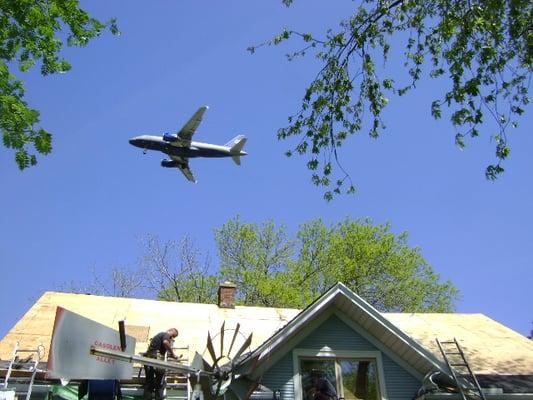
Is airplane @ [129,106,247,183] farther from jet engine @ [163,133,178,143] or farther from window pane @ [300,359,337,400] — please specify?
window pane @ [300,359,337,400]

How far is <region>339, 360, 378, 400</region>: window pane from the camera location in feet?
39.7

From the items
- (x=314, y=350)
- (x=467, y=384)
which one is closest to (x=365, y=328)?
(x=314, y=350)

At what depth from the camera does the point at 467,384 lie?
11117 millimetres

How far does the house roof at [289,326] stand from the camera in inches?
474

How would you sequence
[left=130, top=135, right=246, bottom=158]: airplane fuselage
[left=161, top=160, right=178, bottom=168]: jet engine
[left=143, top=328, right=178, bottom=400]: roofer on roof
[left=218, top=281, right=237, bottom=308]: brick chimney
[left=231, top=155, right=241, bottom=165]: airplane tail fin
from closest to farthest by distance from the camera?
[left=143, top=328, right=178, bottom=400]: roofer on roof
[left=218, top=281, right=237, bottom=308]: brick chimney
[left=130, top=135, right=246, bottom=158]: airplane fuselage
[left=161, top=160, right=178, bottom=168]: jet engine
[left=231, top=155, right=241, bottom=165]: airplane tail fin

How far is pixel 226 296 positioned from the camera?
1705 cm

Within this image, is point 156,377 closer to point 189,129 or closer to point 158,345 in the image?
point 158,345

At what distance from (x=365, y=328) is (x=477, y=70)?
6523 mm

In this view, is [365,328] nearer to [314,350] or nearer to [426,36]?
[314,350]

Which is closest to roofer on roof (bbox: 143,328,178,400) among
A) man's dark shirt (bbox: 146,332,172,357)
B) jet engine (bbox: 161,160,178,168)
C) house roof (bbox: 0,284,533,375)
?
man's dark shirt (bbox: 146,332,172,357)

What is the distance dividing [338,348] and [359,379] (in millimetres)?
847

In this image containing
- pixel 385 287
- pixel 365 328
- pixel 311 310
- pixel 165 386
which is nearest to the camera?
pixel 165 386

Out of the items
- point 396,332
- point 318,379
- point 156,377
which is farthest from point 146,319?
point 396,332

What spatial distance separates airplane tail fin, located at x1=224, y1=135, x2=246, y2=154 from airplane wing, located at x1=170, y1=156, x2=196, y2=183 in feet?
7.46
